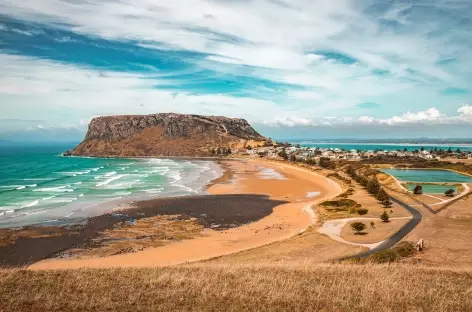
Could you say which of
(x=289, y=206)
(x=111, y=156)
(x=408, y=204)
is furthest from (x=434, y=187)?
(x=111, y=156)

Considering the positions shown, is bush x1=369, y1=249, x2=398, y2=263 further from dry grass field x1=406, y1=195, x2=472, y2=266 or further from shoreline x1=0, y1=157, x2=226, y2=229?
shoreline x1=0, y1=157, x2=226, y2=229

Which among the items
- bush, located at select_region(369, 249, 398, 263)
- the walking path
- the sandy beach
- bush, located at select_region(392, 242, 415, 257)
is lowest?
the sandy beach

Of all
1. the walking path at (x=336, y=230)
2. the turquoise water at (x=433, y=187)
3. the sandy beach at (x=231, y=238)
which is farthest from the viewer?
the turquoise water at (x=433, y=187)

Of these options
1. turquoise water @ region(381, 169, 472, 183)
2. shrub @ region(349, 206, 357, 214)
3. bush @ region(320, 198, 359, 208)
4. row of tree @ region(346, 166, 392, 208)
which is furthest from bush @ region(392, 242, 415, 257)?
turquoise water @ region(381, 169, 472, 183)

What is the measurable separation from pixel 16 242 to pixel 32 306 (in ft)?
80.5

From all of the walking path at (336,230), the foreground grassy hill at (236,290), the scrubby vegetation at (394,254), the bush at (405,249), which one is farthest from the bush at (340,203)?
the foreground grassy hill at (236,290)

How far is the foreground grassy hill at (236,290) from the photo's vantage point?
10594 mm

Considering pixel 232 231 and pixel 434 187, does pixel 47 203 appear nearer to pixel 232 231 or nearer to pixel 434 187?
pixel 232 231

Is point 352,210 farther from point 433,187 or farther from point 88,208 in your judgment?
point 433,187

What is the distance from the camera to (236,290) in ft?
39.0

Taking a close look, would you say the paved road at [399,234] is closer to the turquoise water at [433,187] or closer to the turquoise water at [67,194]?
the turquoise water at [433,187]

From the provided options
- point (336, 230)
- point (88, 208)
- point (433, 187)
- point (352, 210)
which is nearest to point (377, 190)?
point (352, 210)

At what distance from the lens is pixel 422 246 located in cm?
2833

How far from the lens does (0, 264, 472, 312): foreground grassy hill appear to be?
10.6 meters
